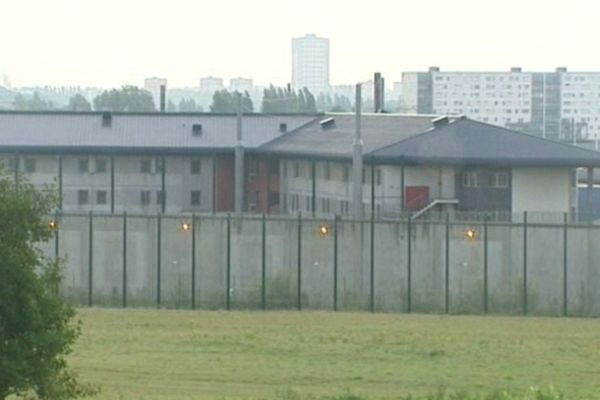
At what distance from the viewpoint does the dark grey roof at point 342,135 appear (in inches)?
2734

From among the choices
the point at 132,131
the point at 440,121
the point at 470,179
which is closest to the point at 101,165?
the point at 132,131

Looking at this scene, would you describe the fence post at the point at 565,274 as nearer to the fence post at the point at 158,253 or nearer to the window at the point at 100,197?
the fence post at the point at 158,253

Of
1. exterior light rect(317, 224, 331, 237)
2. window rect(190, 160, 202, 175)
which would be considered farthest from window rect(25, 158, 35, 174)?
exterior light rect(317, 224, 331, 237)

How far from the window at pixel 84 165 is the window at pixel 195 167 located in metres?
4.40

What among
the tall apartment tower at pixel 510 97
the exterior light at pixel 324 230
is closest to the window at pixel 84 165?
the exterior light at pixel 324 230

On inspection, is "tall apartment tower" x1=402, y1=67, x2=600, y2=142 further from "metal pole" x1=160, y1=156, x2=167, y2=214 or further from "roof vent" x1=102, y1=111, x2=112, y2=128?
"metal pole" x1=160, y1=156, x2=167, y2=214

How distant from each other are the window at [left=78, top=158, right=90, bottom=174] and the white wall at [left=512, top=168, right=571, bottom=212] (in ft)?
→ 59.9

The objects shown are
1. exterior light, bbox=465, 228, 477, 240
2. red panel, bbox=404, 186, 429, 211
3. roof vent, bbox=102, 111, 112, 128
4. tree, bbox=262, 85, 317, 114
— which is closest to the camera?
exterior light, bbox=465, 228, 477, 240

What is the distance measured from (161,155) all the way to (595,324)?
1303 inches

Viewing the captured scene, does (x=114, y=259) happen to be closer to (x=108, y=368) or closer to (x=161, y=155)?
(x=108, y=368)

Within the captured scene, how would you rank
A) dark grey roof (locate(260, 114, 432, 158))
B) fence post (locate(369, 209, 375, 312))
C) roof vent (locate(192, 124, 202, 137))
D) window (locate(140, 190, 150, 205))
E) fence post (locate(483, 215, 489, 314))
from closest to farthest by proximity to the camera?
fence post (locate(483, 215, 489, 314))
fence post (locate(369, 209, 375, 312))
dark grey roof (locate(260, 114, 432, 158))
window (locate(140, 190, 150, 205))
roof vent (locate(192, 124, 202, 137))

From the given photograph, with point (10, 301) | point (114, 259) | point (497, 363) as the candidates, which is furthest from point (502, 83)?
point (10, 301)

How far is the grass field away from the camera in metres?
29.3

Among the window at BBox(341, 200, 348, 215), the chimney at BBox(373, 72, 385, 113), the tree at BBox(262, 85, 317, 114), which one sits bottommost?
the window at BBox(341, 200, 348, 215)
